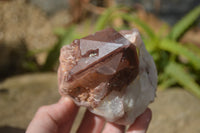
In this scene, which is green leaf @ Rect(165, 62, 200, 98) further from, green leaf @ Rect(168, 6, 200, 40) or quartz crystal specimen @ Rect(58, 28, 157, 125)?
quartz crystal specimen @ Rect(58, 28, 157, 125)

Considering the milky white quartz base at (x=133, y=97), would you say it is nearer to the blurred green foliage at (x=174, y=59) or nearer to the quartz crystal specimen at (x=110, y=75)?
the quartz crystal specimen at (x=110, y=75)

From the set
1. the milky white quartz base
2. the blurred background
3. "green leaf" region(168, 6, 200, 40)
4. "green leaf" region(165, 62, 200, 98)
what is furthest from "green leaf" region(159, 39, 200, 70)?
the milky white quartz base

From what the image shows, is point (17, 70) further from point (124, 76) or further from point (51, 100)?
point (124, 76)

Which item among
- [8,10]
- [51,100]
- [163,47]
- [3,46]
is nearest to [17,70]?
[3,46]

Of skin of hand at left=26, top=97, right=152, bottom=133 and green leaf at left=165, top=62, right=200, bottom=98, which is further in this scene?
green leaf at left=165, top=62, right=200, bottom=98

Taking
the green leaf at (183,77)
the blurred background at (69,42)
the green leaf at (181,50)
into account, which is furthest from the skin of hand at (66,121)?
the green leaf at (181,50)

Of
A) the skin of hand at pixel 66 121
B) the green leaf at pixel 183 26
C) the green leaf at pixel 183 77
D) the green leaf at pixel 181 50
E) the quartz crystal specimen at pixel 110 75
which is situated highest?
the quartz crystal specimen at pixel 110 75

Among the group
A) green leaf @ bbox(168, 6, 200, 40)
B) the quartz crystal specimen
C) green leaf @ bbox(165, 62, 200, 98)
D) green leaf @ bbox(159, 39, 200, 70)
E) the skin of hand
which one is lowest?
green leaf @ bbox(165, 62, 200, 98)
